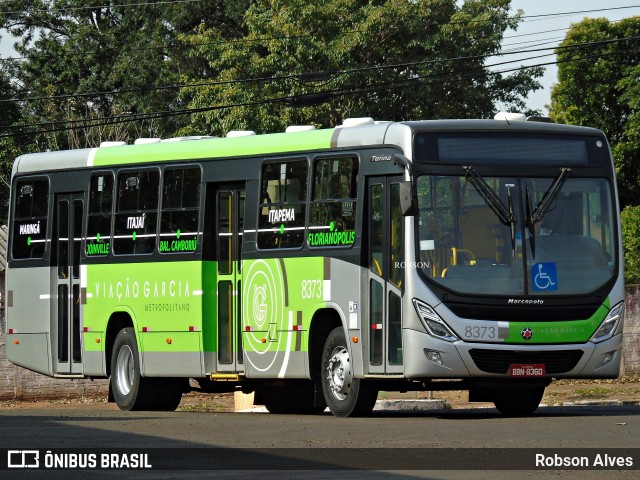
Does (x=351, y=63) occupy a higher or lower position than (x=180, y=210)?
higher

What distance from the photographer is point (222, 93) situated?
1924 inches

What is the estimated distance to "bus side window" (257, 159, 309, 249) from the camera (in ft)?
64.8

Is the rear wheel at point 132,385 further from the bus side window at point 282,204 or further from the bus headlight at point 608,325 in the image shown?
the bus headlight at point 608,325

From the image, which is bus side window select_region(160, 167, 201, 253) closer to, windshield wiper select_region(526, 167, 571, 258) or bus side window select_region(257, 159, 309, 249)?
bus side window select_region(257, 159, 309, 249)

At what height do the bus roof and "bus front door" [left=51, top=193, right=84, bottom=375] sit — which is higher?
the bus roof

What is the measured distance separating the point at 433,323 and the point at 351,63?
1240 inches

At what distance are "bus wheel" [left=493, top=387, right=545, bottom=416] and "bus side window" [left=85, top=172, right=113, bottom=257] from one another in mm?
5804

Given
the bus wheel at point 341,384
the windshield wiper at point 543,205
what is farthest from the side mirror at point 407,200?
the bus wheel at point 341,384

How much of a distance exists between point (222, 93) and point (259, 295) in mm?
28954

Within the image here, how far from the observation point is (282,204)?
20047mm

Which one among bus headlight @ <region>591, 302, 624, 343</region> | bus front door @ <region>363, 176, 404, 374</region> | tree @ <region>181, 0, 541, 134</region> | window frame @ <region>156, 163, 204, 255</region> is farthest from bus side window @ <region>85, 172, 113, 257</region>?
tree @ <region>181, 0, 541, 134</region>

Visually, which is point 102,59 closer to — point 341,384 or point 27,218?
point 27,218

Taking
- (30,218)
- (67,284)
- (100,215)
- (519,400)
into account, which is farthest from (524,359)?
(30,218)

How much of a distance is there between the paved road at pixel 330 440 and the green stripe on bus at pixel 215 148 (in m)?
3.20
